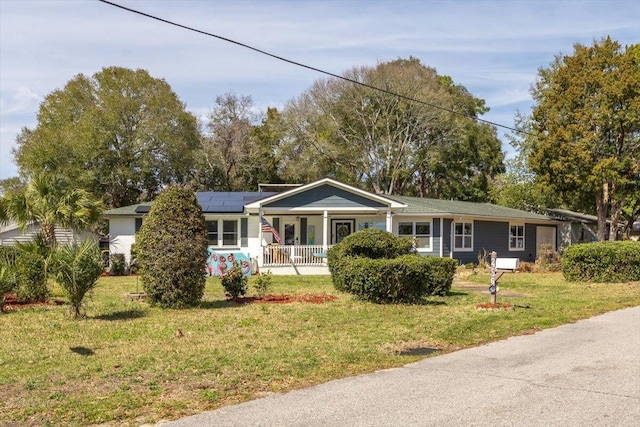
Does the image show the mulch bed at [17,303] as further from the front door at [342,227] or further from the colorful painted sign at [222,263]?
the front door at [342,227]

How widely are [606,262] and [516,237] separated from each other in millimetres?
13023

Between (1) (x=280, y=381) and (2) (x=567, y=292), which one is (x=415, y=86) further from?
(1) (x=280, y=381)

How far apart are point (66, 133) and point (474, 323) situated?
32.2 m

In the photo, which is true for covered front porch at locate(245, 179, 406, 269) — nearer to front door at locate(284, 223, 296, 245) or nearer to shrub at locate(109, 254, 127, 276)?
front door at locate(284, 223, 296, 245)

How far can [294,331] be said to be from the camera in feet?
34.6

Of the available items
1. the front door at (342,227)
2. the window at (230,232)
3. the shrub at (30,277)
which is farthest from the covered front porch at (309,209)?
the shrub at (30,277)

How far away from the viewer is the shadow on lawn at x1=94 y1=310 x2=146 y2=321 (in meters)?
11.9

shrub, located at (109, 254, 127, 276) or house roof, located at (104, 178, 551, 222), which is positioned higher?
house roof, located at (104, 178, 551, 222)

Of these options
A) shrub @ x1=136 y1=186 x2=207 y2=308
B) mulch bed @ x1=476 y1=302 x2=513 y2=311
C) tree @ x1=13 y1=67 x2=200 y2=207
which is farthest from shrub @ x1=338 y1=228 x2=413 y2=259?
tree @ x1=13 y1=67 x2=200 y2=207

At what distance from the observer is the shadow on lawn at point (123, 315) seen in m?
11.9

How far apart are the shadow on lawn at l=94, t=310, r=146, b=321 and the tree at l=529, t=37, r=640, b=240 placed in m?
23.6

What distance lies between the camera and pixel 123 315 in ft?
40.4

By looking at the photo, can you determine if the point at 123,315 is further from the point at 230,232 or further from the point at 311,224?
the point at 311,224

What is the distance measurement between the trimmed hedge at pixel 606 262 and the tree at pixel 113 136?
25.8m
